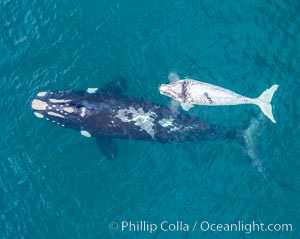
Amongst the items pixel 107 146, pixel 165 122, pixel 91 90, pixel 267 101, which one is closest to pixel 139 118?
pixel 165 122

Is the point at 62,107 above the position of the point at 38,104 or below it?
above

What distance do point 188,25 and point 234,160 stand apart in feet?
24.0

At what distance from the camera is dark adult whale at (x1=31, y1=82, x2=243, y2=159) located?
26.2 metres

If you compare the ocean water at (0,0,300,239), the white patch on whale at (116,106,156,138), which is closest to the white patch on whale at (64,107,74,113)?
the ocean water at (0,0,300,239)

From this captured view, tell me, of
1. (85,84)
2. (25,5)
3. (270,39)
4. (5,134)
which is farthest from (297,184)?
(25,5)

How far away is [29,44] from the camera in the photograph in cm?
2844

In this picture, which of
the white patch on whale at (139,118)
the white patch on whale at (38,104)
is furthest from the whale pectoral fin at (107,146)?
the white patch on whale at (38,104)

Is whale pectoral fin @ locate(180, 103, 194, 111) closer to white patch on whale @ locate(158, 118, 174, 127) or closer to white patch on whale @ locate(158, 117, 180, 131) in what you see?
white patch on whale @ locate(158, 117, 180, 131)

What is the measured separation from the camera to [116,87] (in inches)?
1055

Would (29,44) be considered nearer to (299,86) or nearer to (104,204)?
(104,204)

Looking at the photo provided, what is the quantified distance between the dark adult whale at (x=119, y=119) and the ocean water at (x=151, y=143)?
0.49 meters

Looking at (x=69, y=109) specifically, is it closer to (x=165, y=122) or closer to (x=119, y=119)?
(x=119, y=119)

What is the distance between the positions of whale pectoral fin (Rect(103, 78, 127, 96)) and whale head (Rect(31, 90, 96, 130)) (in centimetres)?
102

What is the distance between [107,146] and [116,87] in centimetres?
300
